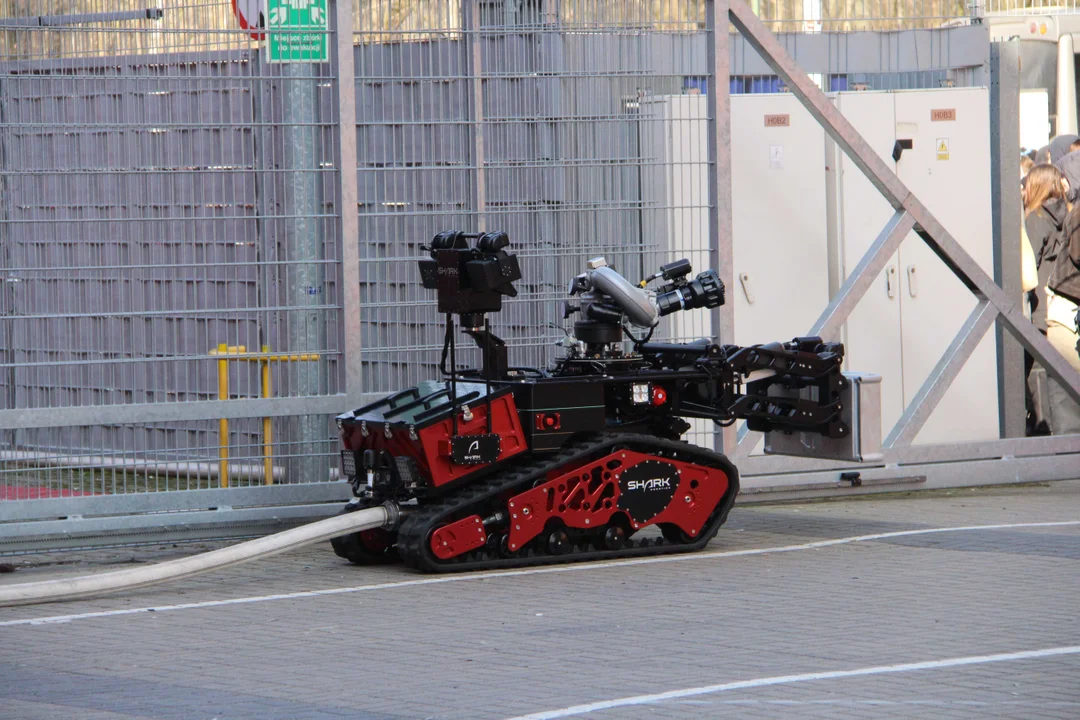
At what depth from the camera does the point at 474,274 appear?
8859 mm

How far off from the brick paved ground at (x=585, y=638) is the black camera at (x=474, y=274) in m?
1.46

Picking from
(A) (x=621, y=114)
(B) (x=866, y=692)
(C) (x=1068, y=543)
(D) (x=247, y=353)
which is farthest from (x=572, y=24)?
(B) (x=866, y=692)

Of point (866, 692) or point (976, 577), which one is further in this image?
point (976, 577)

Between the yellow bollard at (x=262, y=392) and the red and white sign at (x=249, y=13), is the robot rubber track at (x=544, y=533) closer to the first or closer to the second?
the yellow bollard at (x=262, y=392)

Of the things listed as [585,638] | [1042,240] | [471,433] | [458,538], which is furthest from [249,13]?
[1042,240]

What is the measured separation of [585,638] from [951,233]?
259 inches

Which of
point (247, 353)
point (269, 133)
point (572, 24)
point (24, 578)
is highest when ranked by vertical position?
point (572, 24)

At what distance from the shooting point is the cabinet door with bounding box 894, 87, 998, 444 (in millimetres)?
12656

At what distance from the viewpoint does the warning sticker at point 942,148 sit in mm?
12688

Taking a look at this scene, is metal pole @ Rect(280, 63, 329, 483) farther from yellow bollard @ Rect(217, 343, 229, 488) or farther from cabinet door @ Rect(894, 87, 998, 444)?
cabinet door @ Rect(894, 87, 998, 444)

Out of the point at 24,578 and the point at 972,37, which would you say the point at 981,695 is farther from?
the point at 972,37

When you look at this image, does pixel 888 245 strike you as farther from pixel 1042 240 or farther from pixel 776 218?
pixel 1042 240

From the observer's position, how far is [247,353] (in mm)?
9969

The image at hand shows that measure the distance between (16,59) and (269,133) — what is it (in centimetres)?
150
